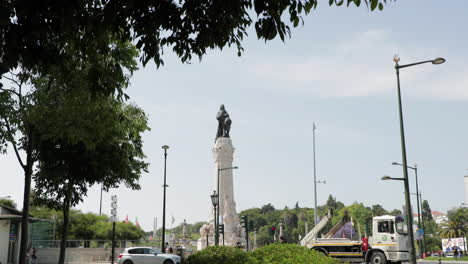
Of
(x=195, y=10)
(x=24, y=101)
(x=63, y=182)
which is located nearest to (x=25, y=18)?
(x=195, y=10)

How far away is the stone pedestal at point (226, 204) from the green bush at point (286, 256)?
4488cm

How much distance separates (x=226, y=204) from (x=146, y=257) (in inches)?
1115

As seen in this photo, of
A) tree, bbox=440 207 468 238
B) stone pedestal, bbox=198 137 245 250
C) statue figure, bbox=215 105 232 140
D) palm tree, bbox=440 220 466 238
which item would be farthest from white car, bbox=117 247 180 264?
tree, bbox=440 207 468 238

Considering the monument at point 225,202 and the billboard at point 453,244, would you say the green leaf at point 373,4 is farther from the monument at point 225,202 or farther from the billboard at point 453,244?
the billboard at point 453,244

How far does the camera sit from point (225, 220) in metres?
56.7

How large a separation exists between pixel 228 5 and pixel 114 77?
3.54 metres

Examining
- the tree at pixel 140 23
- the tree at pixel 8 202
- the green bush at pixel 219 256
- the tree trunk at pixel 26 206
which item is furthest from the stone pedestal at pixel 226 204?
the tree at pixel 140 23

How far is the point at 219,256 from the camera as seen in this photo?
11.4 meters

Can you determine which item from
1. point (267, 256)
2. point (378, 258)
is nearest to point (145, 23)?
point (267, 256)

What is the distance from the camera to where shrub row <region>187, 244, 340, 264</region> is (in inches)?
397

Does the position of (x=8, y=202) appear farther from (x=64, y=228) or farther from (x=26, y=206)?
(x=26, y=206)

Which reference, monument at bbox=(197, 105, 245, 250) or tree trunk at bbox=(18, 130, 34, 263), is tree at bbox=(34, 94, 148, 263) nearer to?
tree trunk at bbox=(18, 130, 34, 263)

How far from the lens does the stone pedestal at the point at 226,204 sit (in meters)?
56.5

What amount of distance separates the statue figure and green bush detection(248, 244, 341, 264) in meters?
52.4
